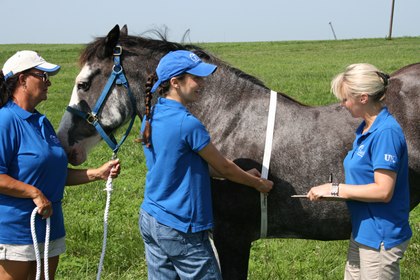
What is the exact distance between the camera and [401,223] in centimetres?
314

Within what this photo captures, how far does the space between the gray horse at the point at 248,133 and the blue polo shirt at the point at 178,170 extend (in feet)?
2.04

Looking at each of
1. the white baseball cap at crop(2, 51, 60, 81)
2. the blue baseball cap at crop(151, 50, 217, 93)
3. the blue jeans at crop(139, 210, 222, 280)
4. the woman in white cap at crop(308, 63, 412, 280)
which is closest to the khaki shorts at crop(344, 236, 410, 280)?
the woman in white cap at crop(308, 63, 412, 280)

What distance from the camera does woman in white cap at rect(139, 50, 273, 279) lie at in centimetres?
299

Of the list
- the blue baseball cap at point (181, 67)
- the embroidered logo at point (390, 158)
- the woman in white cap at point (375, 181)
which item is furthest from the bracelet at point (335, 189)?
the blue baseball cap at point (181, 67)

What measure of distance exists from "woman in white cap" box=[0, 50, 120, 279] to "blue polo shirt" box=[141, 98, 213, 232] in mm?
747

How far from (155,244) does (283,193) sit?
3.29 ft

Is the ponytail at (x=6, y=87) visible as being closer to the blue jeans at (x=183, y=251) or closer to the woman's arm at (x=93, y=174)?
the woman's arm at (x=93, y=174)

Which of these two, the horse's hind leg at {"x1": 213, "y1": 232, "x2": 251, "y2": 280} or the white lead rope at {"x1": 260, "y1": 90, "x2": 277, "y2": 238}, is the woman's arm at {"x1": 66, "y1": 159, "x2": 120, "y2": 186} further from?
the white lead rope at {"x1": 260, "y1": 90, "x2": 277, "y2": 238}

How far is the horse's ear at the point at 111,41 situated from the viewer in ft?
12.3

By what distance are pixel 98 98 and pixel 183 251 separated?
1357mm

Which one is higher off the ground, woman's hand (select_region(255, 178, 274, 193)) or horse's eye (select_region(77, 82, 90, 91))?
horse's eye (select_region(77, 82, 90, 91))

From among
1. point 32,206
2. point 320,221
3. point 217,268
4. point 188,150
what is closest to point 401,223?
point 320,221

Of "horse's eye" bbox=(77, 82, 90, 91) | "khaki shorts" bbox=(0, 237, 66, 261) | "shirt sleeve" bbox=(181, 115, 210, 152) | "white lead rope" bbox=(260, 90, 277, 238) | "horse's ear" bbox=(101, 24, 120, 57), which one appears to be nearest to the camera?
"shirt sleeve" bbox=(181, 115, 210, 152)

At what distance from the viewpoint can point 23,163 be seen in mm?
3301
